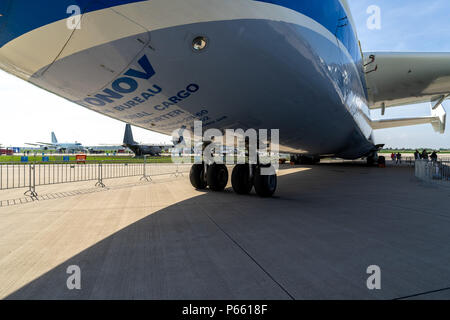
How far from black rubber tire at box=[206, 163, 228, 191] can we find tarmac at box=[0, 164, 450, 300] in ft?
7.06

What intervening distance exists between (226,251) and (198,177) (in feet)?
17.1

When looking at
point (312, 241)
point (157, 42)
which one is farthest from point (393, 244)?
point (157, 42)

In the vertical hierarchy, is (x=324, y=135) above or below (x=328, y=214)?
above

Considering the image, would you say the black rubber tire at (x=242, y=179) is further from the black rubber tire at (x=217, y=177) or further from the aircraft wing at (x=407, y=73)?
the aircraft wing at (x=407, y=73)

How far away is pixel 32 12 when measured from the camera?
5.83 feet

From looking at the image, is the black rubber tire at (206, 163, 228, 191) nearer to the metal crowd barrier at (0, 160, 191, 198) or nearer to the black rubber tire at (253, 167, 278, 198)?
the black rubber tire at (253, 167, 278, 198)

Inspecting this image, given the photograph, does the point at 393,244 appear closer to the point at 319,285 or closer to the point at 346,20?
the point at 319,285

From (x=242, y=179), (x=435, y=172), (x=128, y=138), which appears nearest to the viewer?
(x=242, y=179)

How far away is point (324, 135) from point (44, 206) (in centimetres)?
725

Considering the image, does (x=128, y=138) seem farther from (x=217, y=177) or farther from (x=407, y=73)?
(x=407, y=73)

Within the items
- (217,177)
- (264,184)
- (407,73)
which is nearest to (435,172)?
(407,73)

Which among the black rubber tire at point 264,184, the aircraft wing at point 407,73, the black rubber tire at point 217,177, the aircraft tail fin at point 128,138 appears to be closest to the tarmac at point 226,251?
the black rubber tire at point 264,184
